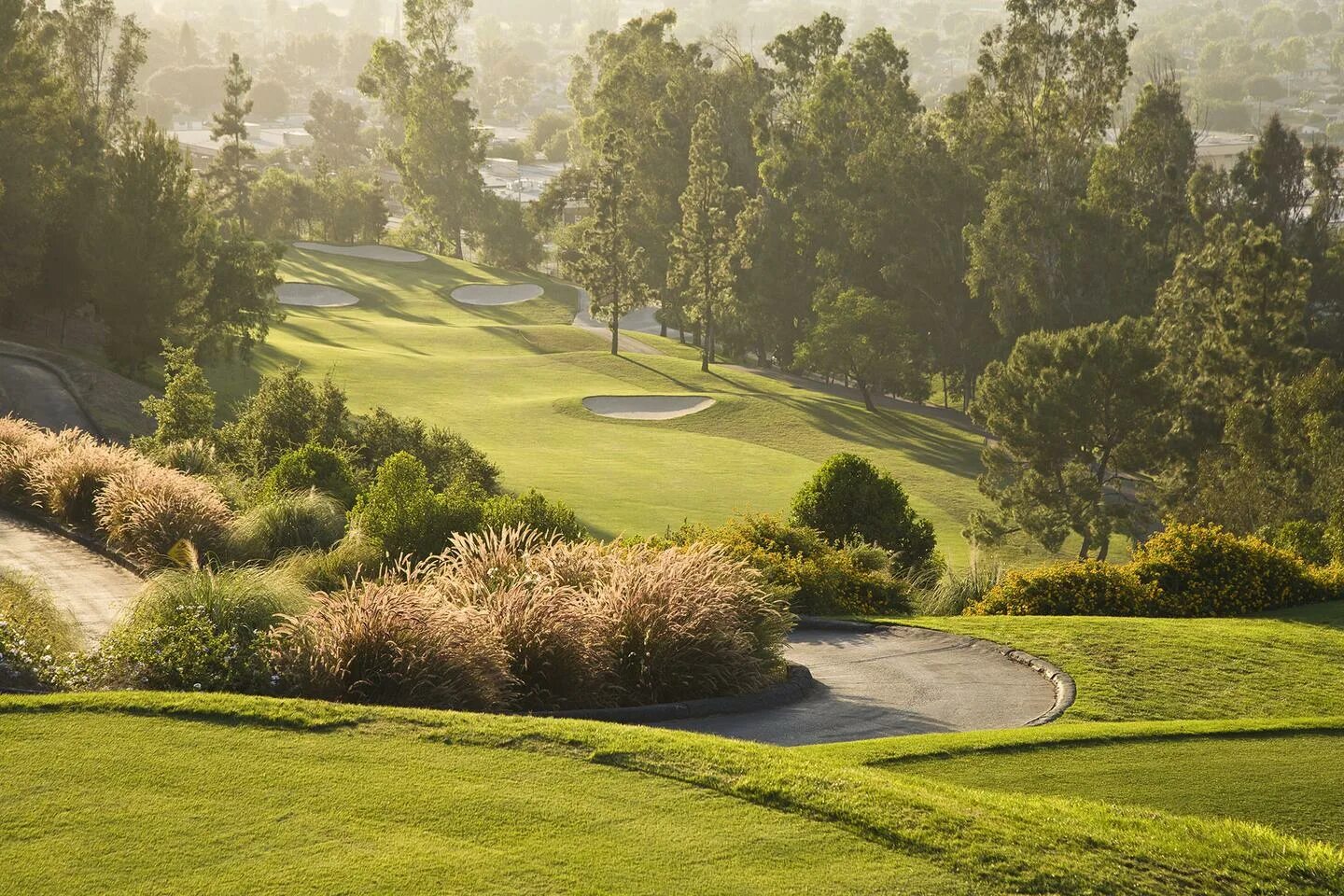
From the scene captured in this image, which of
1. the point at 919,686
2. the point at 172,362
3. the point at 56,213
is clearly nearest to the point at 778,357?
the point at 56,213

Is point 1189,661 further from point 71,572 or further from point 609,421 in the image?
point 609,421

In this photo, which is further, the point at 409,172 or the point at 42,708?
the point at 409,172

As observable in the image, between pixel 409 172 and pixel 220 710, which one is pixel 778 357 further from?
pixel 220 710

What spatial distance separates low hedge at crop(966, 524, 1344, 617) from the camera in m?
17.4

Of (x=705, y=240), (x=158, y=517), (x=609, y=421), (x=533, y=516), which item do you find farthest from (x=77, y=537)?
(x=705, y=240)

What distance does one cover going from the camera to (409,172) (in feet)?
359

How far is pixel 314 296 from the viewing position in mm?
74938

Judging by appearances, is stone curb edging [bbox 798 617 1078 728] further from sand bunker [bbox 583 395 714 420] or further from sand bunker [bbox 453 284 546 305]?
sand bunker [bbox 453 284 546 305]

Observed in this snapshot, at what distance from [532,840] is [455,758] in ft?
4.85

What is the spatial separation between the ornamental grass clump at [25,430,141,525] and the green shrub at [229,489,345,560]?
96.9 inches

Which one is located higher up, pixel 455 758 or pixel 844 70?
pixel 844 70

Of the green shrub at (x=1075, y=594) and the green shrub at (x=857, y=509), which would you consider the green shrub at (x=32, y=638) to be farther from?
the green shrub at (x=857, y=509)

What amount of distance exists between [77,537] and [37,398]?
12.6m

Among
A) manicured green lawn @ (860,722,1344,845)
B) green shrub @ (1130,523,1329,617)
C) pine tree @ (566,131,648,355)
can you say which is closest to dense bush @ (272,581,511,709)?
manicured green lawn @ (860,722,1344,845)
